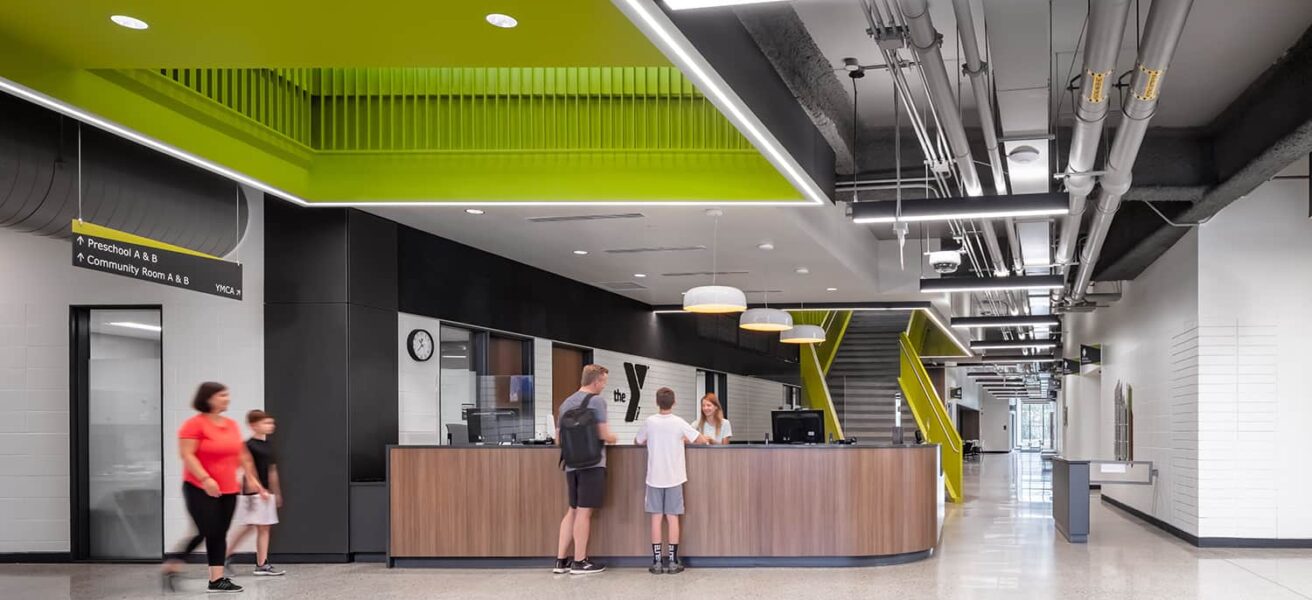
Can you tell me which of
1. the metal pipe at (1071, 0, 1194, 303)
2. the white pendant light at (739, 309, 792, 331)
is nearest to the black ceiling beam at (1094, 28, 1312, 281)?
the metal pipe at (1071, 0, 1194, 303)

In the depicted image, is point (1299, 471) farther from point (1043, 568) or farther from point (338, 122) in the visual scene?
point (338, 122)

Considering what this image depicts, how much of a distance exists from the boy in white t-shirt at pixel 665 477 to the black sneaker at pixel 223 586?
286 cm

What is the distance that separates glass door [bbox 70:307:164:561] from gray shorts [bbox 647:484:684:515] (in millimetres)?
3845

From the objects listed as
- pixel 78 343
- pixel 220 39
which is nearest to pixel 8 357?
pixel 78 343

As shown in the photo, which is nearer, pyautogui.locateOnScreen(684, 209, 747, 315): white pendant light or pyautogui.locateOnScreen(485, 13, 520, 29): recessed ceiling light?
pyautogui.locateOnScreen(485, 13, 520, 29): recessed ceiling light

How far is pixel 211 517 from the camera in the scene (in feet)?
22.8

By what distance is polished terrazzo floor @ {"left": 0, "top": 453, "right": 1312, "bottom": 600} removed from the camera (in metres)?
7.26

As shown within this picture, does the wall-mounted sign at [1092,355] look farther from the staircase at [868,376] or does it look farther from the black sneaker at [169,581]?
the black sneaker at [169,581]

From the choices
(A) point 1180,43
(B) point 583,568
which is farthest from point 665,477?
(A) point 1180,43

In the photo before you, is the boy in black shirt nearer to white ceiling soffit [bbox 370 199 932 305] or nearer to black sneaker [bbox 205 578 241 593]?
black sneaker [bbox 205 578 241 593]

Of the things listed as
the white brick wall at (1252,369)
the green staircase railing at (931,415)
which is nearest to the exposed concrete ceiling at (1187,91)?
the white brick wall at (1252,369)

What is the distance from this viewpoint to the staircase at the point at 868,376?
20891 mm

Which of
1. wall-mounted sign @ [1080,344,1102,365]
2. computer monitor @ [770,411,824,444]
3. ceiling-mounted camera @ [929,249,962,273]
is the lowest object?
computer monitor @ [770,411,824,444]

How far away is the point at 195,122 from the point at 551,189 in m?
2.50
